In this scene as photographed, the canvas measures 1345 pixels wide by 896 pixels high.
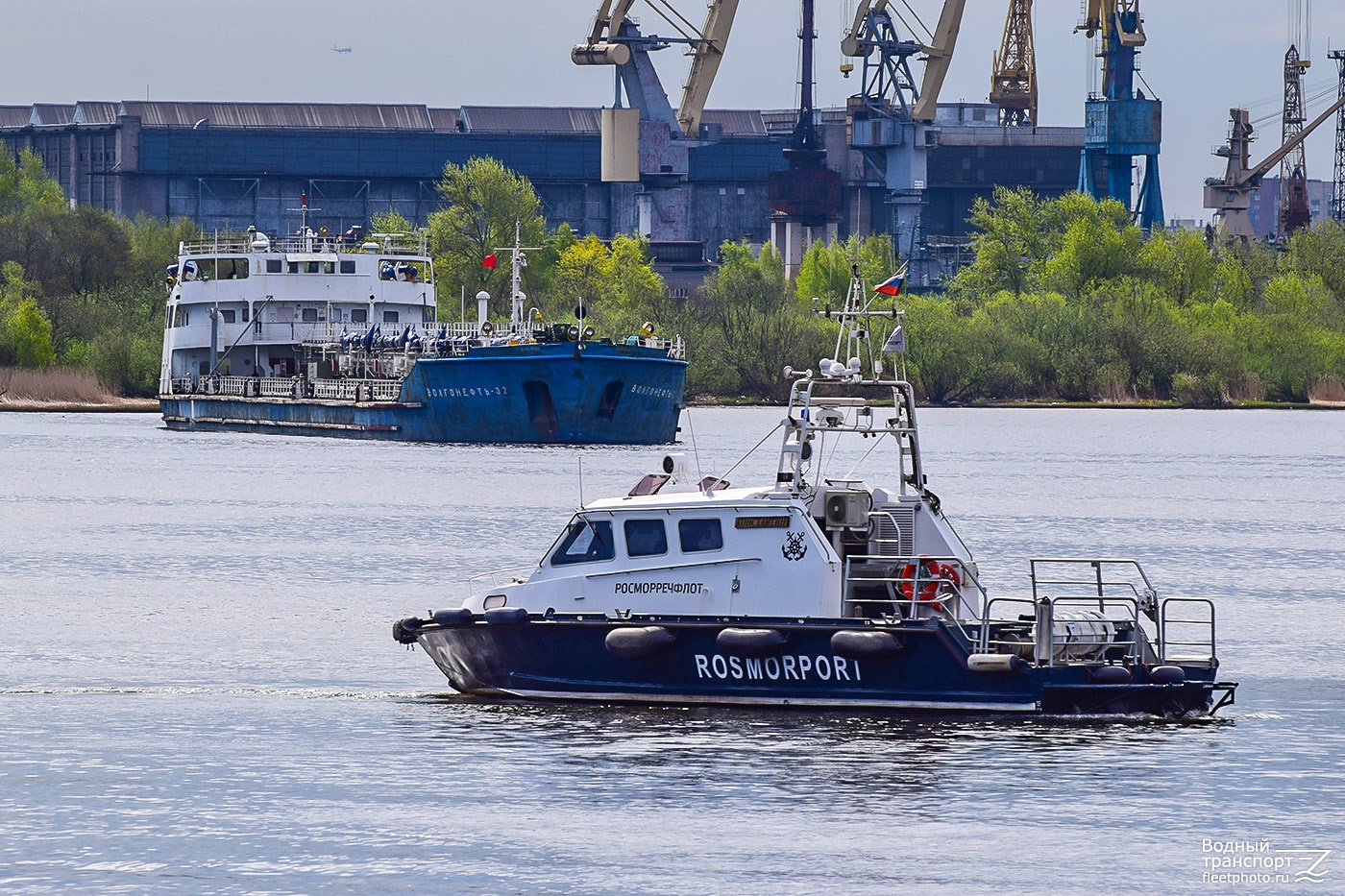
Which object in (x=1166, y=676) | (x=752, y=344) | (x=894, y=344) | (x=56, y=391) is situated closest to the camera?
(x=1166, y=676)

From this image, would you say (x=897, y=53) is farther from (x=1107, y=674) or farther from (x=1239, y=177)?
(x=1107, y=674)

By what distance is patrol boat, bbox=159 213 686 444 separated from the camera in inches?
3278

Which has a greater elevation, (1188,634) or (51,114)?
(51,114)

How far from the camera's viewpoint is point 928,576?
27906 mm

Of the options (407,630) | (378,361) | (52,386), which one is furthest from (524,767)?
(52,386)

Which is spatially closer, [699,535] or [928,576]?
[699,535]

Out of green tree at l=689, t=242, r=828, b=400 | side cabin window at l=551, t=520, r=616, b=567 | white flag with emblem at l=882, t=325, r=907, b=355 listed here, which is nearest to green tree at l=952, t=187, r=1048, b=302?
green tree at l=689, t=242, r=828, b=400

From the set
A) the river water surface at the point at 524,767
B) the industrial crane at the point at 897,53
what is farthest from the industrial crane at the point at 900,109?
the river water surface at the point at 524,767

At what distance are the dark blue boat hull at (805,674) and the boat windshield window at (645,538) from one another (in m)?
0.92

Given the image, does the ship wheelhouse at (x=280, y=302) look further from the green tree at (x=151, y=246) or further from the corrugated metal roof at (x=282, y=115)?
the corrugated metal roof at (x=282, y=115)

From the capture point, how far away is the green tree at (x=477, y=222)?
5999 inches

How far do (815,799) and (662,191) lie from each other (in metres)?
148

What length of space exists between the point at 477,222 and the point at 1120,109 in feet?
153

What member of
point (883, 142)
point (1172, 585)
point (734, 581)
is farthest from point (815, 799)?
point (883, 142)
